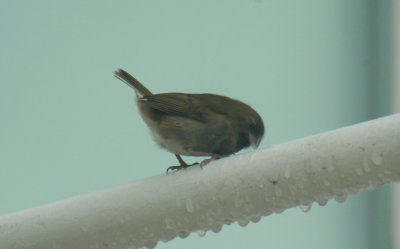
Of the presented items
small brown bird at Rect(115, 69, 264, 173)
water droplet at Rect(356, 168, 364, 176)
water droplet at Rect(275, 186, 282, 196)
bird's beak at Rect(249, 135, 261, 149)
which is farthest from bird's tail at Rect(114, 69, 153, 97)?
water droplet at Rect(356, 168, 364, 176)

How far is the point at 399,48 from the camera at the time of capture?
5.62 m

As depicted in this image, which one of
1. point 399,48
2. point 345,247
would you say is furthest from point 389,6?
point 345,247

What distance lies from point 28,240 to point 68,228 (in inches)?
5.0

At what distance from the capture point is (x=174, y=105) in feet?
12.4

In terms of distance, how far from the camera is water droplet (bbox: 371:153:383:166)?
70.3 inches

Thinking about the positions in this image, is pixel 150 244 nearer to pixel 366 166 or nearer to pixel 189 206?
pixel 189 206

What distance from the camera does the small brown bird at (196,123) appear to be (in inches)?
144

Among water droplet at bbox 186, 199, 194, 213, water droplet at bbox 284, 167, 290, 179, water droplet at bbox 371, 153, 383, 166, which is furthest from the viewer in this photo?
water droplet at bbox 186, 199, 194, 213

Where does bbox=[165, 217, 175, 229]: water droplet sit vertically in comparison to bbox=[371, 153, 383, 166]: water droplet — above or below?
below

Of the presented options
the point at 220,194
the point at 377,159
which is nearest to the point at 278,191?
the point at 220,194

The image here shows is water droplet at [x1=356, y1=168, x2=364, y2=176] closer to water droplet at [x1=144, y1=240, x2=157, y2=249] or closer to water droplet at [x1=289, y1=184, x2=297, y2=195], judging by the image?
water droplet at [x1=289, y1=184, x2=297, y2=195]

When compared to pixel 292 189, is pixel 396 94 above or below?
below

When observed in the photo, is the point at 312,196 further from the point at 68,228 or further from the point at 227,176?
the point at 68,228

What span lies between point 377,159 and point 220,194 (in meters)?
0.41
